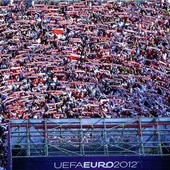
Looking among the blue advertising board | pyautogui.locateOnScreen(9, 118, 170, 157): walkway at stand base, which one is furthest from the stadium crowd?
the blue advertising board

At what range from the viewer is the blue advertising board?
2088 centimetres

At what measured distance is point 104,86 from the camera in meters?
32.4

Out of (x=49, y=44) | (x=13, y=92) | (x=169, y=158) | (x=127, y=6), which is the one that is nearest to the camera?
(x=169, y=158)

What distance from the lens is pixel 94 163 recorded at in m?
21.0

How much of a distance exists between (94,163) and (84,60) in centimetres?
1358

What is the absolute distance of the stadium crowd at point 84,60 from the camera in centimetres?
3075

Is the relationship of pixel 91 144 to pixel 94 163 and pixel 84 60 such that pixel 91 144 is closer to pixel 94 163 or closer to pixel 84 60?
pixel 94 163

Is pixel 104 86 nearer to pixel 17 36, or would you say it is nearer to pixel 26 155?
pixel 17 36

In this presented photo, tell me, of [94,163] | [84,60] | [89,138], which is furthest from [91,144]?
[84,60]

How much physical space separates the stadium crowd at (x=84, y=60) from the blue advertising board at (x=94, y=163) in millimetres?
8363

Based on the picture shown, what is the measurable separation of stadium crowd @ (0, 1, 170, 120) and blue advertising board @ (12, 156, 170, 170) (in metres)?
8.36

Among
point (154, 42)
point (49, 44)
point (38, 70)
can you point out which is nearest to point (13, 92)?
point (38, 70)

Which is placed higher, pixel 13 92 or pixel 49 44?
pixel 49 44

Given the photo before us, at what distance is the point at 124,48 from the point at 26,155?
1520cm
